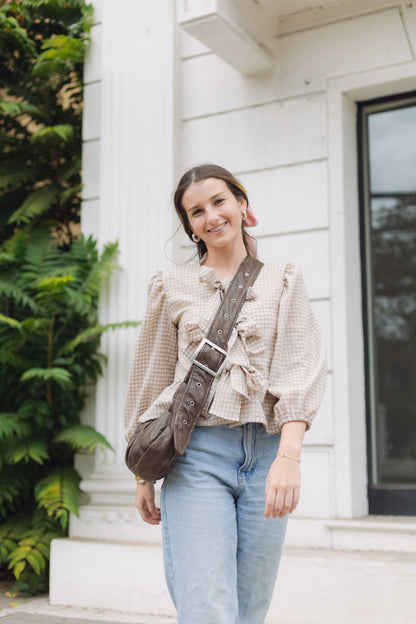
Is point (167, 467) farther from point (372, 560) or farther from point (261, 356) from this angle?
point (372, 560)

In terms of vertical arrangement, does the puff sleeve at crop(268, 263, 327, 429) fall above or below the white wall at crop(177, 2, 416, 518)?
below

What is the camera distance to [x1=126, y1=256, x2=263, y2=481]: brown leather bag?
6.54 feet

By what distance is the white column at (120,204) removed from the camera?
452 centimetres

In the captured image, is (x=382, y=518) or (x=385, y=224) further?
(x=385, y=224)

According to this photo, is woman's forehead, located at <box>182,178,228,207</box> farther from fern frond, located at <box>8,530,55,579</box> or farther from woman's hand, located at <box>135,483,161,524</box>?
fern frond, located at <box>8,530,55,579</box>

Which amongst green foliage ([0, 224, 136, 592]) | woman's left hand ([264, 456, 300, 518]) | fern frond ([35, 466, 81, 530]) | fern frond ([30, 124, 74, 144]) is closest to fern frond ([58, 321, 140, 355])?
green foliage ([0, 224, 136, 592])

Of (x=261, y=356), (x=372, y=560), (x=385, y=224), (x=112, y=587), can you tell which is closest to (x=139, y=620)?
(x=112, y=587)

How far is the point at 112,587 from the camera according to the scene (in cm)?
423

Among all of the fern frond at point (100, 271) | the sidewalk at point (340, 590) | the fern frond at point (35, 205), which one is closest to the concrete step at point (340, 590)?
the sidewalk at point (340, 590)

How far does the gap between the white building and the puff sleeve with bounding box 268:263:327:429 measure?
2108 mm

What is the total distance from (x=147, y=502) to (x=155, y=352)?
0.47m

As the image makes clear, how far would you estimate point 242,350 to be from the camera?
210 centimetres

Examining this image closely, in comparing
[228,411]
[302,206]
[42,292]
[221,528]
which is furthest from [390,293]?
[221,528]

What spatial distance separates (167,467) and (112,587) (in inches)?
101
